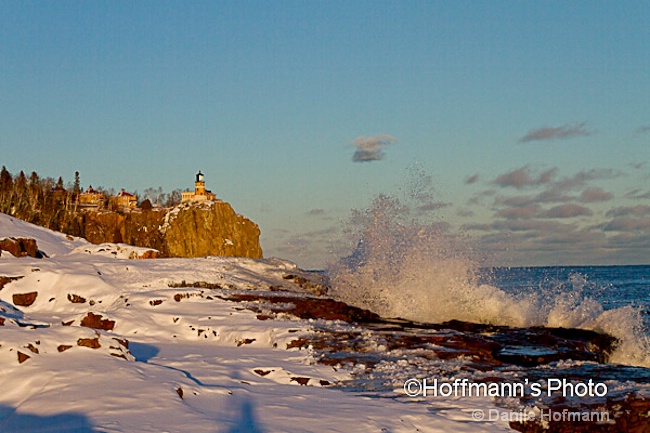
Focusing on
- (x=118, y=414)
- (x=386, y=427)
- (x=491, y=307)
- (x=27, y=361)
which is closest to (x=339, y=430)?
(x=386, y=427)

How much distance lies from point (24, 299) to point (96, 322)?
332 cm

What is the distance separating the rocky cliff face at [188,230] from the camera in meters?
106

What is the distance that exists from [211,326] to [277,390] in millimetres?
5100

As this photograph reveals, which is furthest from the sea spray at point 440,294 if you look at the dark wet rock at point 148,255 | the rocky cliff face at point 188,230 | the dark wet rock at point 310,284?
the rocky cliff face at point 188,230

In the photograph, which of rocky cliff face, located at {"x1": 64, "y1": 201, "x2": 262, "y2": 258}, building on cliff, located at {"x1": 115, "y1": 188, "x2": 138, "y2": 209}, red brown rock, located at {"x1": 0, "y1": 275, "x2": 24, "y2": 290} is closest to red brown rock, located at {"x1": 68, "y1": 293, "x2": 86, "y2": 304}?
red brown rock, located at {"x1": 0, "y1": 275, "x2": 24, "y2": 290}

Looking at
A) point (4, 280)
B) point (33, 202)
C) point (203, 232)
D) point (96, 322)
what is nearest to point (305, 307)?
point (96, 322)

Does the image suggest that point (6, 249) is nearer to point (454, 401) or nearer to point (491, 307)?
point (491, 307)

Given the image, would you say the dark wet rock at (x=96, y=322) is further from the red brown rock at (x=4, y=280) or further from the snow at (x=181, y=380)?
the red brown rock at (x=4, y=280)

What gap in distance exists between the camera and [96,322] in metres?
12.7

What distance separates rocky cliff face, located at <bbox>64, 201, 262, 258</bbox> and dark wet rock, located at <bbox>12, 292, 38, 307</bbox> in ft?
296

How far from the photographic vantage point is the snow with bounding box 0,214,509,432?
6.33 meters

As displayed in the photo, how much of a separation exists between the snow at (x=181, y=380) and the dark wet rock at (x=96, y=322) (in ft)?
0.52

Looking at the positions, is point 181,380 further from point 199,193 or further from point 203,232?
point 199,193

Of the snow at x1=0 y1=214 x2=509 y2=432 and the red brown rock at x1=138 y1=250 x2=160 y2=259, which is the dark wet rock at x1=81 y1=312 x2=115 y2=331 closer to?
the snow at x1=0 y1=214 x2=509 y2=432
